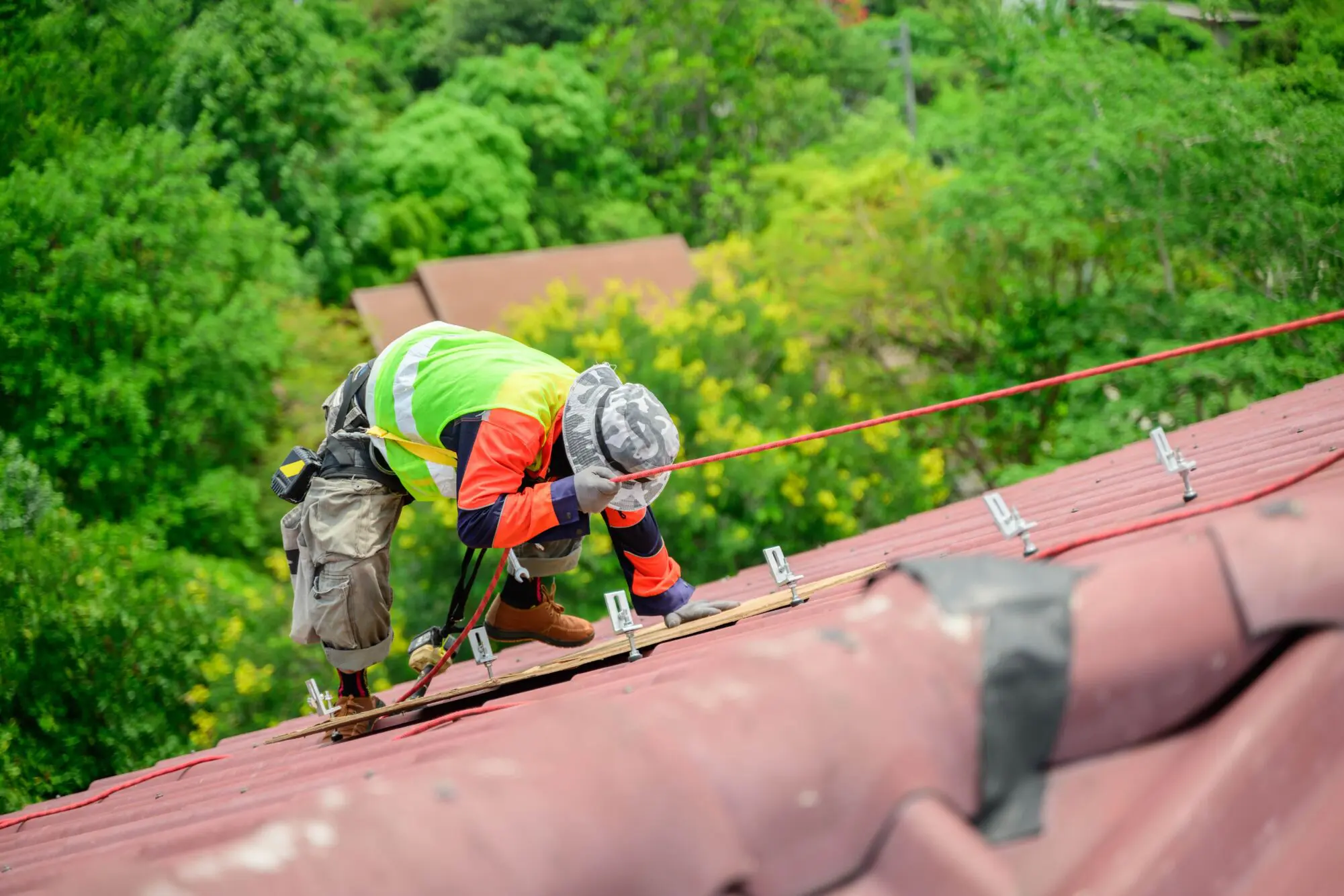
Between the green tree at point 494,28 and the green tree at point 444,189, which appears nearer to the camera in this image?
the green tree at point 444,189

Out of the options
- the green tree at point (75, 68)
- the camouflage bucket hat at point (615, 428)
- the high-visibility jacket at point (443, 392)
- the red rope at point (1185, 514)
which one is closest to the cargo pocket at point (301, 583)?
the high-visibility jacket at point (443, 392)

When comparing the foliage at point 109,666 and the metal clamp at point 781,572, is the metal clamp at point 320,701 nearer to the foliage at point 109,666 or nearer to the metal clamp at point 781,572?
the metal clamp at point 781,572

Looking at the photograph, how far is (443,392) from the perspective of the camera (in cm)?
341

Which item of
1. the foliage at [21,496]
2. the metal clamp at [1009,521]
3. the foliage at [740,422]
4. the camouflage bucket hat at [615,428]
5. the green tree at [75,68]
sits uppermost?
the green tree at [75,68]

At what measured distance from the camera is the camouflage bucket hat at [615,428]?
3393mm

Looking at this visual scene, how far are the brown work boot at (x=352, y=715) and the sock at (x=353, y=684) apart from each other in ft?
0.07

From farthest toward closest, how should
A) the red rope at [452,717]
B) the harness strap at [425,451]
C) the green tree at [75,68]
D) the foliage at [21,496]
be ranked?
the green tree at [75,68]
the foliage at [21,496]
the harness strap at [425,451]
the red rope at [452,717]

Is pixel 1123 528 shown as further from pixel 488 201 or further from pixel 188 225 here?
pixel 488 201

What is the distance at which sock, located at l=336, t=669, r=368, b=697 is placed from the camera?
3.96 metres

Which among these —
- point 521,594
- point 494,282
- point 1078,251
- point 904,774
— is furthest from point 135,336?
point 904,774

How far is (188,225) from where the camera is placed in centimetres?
1594

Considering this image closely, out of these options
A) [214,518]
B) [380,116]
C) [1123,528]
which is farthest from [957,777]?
[380,116]

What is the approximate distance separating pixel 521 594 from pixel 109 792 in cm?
168

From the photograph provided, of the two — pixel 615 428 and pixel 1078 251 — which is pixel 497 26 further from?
pixel 615 428
